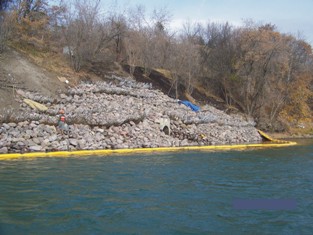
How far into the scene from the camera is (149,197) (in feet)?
21.2

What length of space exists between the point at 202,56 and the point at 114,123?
20850mm

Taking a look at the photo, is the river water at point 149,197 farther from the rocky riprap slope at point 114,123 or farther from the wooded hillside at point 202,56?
the wooded hillside at point 202,56

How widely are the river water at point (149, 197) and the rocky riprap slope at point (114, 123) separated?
2389 millimetres

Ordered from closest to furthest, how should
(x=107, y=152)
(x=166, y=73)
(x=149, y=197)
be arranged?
(x=149, y=197), (x=107, y=152), (x=166, y=73)

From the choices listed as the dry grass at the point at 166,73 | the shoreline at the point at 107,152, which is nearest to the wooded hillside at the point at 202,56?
the dry grass at the point at 166,73

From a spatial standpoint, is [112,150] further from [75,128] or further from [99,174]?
[99,174]

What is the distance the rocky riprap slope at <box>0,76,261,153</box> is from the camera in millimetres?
12602

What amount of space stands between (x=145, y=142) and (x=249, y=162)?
4.74 m

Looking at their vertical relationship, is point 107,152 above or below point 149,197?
below

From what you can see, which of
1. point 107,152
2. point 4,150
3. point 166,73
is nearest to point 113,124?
point 107,152

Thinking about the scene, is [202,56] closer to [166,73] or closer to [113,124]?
[166,73]

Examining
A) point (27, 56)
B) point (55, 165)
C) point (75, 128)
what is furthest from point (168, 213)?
point (27, 56)

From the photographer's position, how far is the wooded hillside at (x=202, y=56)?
21625 millimetres

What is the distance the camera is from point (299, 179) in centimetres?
848
